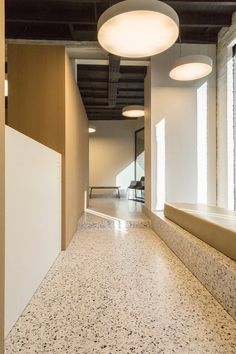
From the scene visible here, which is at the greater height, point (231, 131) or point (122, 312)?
point (231, 131)

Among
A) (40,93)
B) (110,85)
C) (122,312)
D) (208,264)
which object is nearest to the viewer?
(122,312)

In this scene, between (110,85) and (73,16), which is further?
(110,85)

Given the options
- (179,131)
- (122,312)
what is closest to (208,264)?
(122,312)

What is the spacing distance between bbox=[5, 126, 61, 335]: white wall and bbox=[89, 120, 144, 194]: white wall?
23.8 ft

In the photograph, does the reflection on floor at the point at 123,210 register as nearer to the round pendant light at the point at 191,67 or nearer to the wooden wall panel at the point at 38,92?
the wooden wall panel at the point at 38,92

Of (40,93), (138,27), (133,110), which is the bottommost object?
(40,93)

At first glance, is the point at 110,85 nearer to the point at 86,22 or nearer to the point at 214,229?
the point at 86,22

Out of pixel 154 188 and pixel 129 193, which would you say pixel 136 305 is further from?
pixel 129 193

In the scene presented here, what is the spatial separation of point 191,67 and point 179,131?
4.68 feet

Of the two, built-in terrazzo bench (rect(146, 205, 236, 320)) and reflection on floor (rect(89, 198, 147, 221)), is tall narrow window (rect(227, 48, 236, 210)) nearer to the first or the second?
reflection on floor (rect(89, 198, 147, 221))

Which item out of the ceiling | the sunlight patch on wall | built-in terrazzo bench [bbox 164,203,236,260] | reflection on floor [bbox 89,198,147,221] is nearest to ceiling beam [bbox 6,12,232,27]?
the ceiling

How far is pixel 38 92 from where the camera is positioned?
3182mm

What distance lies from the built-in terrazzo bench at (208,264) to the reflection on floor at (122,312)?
7cm

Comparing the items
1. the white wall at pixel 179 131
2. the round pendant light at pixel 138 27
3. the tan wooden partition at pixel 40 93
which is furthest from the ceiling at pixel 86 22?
the round pendant light at pixel 138 27
